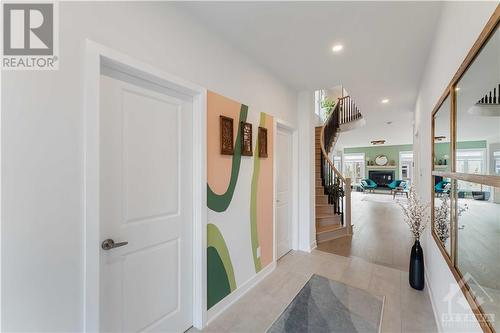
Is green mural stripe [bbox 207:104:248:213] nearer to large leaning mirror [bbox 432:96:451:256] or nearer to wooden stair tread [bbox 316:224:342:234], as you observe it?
large leaning mirror [bbox 432:96:451:256]

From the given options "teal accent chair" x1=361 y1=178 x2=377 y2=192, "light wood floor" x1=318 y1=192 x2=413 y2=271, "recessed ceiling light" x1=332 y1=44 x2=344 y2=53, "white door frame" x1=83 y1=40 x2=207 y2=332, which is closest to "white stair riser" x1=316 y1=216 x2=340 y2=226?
"light wood floor" x1=318 y1=192 x2=413 y2=271

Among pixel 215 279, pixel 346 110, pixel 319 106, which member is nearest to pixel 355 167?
pixel 346 110

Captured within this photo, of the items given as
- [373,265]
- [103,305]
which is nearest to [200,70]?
[103,305]

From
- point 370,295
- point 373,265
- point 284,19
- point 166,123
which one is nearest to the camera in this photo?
point 166,123

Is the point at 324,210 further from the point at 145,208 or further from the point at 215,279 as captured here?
the point at 145,208

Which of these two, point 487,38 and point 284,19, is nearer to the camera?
point 487,38

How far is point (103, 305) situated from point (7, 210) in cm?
81

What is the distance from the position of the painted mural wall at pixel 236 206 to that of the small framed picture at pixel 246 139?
6 cm

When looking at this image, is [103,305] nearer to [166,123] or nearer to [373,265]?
[166,123]

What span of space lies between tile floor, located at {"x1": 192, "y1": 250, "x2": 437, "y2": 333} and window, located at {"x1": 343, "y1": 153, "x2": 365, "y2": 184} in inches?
460

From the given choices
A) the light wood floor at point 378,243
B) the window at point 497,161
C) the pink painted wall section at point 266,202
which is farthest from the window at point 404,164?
the window at point 497,161

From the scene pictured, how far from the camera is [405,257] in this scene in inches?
134

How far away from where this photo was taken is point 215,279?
2092 mm

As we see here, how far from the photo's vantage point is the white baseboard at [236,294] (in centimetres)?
204
